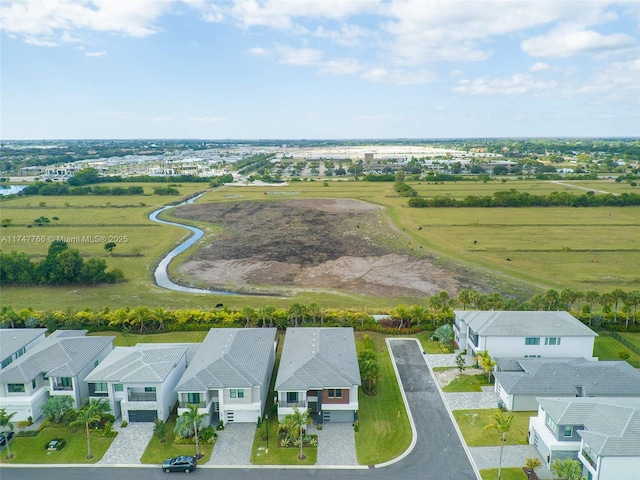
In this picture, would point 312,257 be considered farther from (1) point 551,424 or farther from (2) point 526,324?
(1) point 551,424

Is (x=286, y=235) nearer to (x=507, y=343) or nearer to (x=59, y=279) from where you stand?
(x=59, y=279)

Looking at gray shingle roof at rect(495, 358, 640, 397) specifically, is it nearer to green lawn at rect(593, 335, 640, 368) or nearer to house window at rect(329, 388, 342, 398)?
green lawn at rect(593, 335, 640, 368)

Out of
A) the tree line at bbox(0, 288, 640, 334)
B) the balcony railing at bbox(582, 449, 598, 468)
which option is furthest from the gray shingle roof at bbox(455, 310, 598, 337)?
the balcony railing at bbox(582, 449, 598, 468)

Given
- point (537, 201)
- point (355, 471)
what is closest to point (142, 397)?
point (355, 471)

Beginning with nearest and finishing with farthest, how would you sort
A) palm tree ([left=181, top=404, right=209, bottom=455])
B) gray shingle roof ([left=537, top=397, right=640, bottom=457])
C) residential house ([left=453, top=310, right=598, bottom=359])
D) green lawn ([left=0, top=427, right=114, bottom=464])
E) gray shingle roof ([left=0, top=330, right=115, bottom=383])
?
1. gray shingle roof ([left=537, top=397, right=640, bottom=457])
2. green lawn ([left=0, top=427, right=114, bottom=464])
3. palm tree ([left=181, top=404, right=209, bottom=455])
4. gray shingle roof ([left=0, top=330, right=115, bottom=383])
5. residential house ([left=453, top=310, right=598, bottom=359])

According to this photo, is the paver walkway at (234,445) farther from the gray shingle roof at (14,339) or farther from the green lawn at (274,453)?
the gray shingle roof at (14,339)

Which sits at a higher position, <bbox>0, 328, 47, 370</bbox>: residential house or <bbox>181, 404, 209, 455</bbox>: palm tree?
<bbox>0, 328, 47, 370</bbox>: residential house
